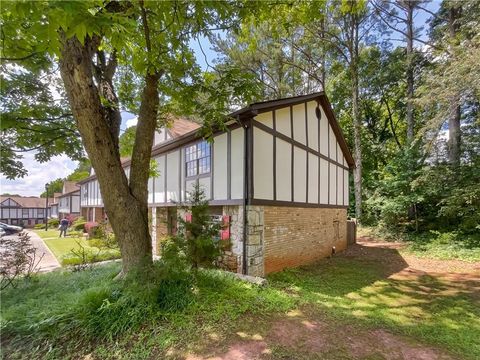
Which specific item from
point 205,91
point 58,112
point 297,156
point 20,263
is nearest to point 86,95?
point 205,91

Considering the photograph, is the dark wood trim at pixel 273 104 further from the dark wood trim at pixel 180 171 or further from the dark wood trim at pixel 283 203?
the dark wood trim at pixel 180 171

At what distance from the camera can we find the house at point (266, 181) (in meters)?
7.77

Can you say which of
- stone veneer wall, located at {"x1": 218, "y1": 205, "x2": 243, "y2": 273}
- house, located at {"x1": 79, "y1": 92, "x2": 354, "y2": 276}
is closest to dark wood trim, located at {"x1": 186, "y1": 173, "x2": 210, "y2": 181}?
house, located at {"x1": 79, "y1": 92, "x2": 354, "y2": 276}

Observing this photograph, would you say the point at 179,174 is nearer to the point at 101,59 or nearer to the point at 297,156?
the point at 297,156

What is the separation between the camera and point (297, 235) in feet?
31.4

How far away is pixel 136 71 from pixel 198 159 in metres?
4.81

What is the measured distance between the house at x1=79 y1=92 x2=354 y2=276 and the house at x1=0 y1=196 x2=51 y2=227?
124 feet

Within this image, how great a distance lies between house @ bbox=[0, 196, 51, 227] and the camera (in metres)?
38.9

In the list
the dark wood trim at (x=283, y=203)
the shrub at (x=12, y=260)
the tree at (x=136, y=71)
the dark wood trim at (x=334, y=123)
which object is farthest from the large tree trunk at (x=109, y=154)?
the dark wood trim at (x=334, y=123)

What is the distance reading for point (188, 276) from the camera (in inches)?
205

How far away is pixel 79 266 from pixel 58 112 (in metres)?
4.37

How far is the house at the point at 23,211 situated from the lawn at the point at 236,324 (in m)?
42.0

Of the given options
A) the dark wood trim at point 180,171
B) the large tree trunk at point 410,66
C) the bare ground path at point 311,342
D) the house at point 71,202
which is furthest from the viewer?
the house at point 71,202

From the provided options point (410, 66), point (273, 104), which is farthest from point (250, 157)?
point (410, 66)
